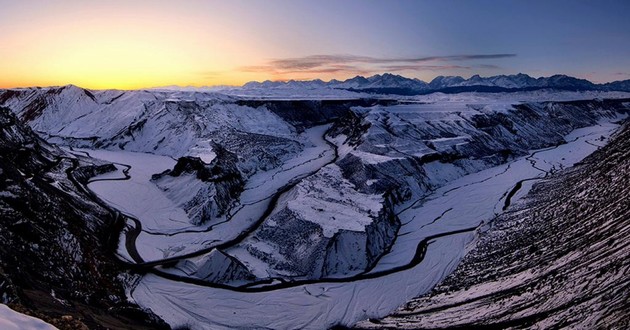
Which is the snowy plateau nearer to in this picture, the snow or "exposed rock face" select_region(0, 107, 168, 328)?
the snow

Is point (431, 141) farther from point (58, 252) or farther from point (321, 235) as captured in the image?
point (58, 252)

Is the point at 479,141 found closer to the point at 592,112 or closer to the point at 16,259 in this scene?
the point at 16,259

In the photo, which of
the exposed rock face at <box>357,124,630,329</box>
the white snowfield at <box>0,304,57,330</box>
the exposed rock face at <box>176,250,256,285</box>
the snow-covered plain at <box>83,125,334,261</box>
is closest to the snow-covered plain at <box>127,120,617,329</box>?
the exposed rock face at <box>176,250,256,285</box>

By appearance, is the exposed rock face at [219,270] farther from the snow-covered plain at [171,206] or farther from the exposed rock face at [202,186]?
the exposed rock face at [202,186]

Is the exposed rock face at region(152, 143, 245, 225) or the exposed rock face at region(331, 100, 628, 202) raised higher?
the exposed rock face at region(331, 100, 628, 202)

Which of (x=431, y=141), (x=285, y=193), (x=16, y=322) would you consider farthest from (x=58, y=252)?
(x=431, y=141)
